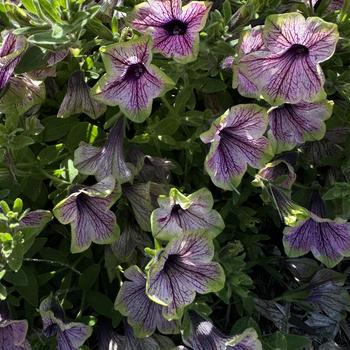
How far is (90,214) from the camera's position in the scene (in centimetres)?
157

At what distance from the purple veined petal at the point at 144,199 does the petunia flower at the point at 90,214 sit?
77mm

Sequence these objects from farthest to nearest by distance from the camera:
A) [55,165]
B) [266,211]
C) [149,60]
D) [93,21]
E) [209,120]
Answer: [266,211]
[55,165]
[209,120]
[93,21]
[149,60]

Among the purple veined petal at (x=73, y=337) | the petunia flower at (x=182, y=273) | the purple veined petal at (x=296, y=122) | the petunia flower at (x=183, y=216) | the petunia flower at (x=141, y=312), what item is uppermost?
the purple veined petal at (x=296, y=122)

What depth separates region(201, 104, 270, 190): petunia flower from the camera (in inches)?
58.9

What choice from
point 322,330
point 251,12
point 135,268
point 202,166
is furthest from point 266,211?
point 251,12

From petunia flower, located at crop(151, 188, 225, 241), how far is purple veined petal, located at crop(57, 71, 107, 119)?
308 mm

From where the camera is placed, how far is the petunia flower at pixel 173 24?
1413 millimetres

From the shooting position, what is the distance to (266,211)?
1.94 meters

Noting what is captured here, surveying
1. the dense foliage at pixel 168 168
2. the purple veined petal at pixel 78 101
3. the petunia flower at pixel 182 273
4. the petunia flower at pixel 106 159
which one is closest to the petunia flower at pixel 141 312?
the dense foliage at pixel 168 168

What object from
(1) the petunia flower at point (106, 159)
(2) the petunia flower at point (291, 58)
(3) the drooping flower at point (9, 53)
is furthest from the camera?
(1) the petunia flower at point (106, 159)

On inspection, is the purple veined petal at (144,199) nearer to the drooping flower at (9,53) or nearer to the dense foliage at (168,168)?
the dense foliage at (168,168)

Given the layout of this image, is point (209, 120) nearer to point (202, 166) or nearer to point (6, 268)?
point (202, 166)

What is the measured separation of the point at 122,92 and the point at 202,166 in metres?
0.41

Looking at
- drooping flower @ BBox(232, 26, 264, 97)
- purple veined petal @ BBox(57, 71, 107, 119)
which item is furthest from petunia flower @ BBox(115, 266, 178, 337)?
drooping flower @ BBox(232, 26, 264, 97)
